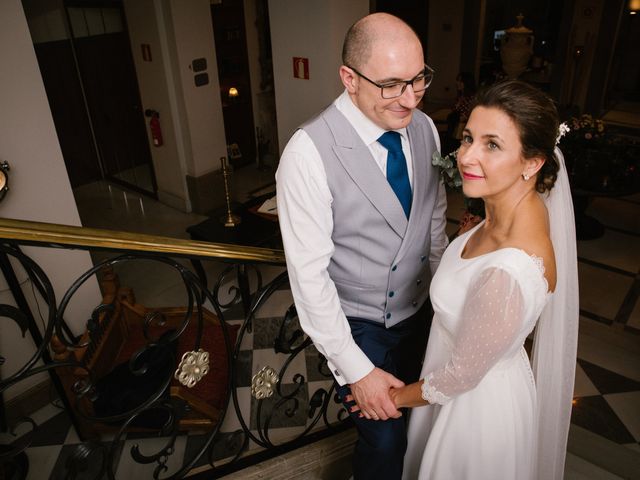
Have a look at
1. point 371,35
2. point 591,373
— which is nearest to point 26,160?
point 371,35

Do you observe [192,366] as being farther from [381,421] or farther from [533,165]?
[533,165]

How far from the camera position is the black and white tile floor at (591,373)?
10.3ft

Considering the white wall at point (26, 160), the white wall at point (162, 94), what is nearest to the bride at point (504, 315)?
the white wall at point (26, 160)

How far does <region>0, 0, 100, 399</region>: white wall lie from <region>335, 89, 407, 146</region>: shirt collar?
7.75 feet

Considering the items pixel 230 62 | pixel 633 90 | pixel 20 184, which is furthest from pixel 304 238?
pixel 633 90

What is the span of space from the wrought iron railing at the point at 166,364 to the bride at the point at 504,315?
0.52 m

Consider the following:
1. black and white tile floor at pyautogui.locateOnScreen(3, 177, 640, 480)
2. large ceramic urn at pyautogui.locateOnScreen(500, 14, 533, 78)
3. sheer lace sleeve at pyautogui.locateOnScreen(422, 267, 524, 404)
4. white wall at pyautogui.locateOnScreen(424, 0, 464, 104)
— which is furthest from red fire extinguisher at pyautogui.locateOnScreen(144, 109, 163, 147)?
large ceramic urn at pyautogui.locateOnScreen(500, 14, 533, 78)

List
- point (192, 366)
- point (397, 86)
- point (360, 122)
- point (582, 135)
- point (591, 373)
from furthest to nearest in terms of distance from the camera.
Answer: point (582, 135) → point (591, 373) → point (192, 366) → point (360, 122) → point (397, 86)

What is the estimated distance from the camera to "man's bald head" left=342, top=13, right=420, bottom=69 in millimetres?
1549

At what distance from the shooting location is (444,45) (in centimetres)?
1105

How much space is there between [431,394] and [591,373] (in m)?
2.56

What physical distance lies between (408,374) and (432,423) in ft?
0.78

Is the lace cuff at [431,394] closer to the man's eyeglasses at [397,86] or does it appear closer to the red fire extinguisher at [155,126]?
the man's eyeglasses at [397,86]

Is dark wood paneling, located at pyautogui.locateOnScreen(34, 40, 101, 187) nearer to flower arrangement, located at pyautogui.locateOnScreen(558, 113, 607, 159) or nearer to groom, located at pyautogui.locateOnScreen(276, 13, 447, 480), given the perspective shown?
flower arrangement, located at pyautogui.locateOnScreen(558, 113, 607, 159)
